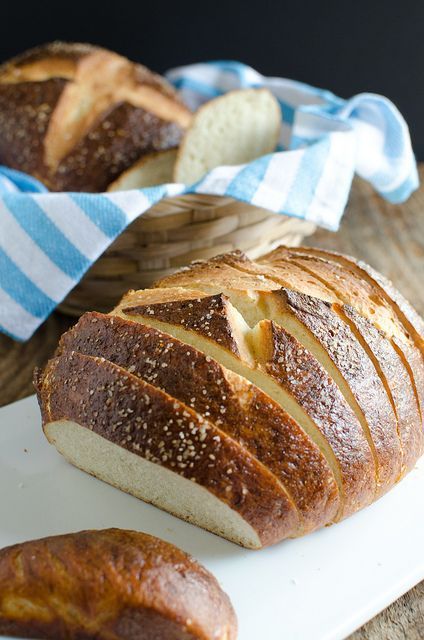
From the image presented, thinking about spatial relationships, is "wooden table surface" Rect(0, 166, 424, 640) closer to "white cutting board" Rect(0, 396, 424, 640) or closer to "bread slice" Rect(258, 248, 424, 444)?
"white cutting board" Rect(0, 396, 424, 640)

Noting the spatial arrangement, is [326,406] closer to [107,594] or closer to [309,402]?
[309,402]

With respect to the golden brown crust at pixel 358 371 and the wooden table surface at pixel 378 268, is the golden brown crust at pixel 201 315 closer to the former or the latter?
the golden brown crust at pixel 358 371

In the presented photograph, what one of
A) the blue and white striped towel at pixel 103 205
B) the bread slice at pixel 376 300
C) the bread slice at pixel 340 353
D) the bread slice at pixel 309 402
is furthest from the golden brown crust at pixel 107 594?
the blue and white striped towel at pixel 103 205

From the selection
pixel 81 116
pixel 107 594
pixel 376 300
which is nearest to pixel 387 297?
pixel 376 300

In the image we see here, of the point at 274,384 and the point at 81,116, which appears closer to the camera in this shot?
the point at 274,384

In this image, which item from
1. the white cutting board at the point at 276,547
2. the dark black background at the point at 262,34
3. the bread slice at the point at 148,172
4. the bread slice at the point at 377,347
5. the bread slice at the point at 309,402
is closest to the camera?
the white cutting board at the point at 276,547

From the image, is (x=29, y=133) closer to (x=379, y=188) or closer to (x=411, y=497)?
(x=379, y=188)
